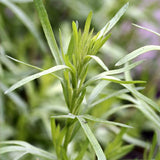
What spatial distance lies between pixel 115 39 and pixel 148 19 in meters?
0.21

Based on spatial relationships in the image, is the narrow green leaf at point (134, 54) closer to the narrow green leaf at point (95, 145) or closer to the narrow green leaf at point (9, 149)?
the narrow green leaf at point (95, 145)

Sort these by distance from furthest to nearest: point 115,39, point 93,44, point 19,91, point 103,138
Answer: point 115,39 → point 19,91 → point 103,138 → point 93,44

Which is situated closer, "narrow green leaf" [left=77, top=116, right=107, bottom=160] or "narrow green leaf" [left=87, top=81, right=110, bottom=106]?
"narrow green leaf" [left=77, top=116, right=107, bottom=160]

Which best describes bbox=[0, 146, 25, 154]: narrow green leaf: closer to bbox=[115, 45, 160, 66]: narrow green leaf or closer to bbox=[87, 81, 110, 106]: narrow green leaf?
bbox=[87, 81, 110, 106]: narrow green leaf

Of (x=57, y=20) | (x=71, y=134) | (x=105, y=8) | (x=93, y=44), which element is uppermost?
(x=57, y=20)

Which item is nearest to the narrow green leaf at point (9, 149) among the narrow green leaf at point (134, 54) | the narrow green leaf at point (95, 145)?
the narrow green leaf at point (95, 145)

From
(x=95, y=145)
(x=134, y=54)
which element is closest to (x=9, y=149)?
(x=95, y=145)

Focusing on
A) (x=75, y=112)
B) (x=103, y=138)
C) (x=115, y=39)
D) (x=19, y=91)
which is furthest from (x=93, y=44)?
(x=115, y=39)

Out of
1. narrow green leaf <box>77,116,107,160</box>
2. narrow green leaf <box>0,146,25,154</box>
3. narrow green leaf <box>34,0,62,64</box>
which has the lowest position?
narrow green leaf <box>77,116,107,160</box>

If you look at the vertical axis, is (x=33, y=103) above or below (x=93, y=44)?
above

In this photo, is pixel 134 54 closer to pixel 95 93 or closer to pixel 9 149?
pixel 95 93

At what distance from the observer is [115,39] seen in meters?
1.78

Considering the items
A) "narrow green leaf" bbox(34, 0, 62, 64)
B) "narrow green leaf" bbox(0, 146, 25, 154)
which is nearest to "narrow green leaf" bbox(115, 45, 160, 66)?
"narrow green leaf" bbox(34, 0, 62, 64)

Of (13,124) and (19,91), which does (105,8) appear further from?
(13,124)
